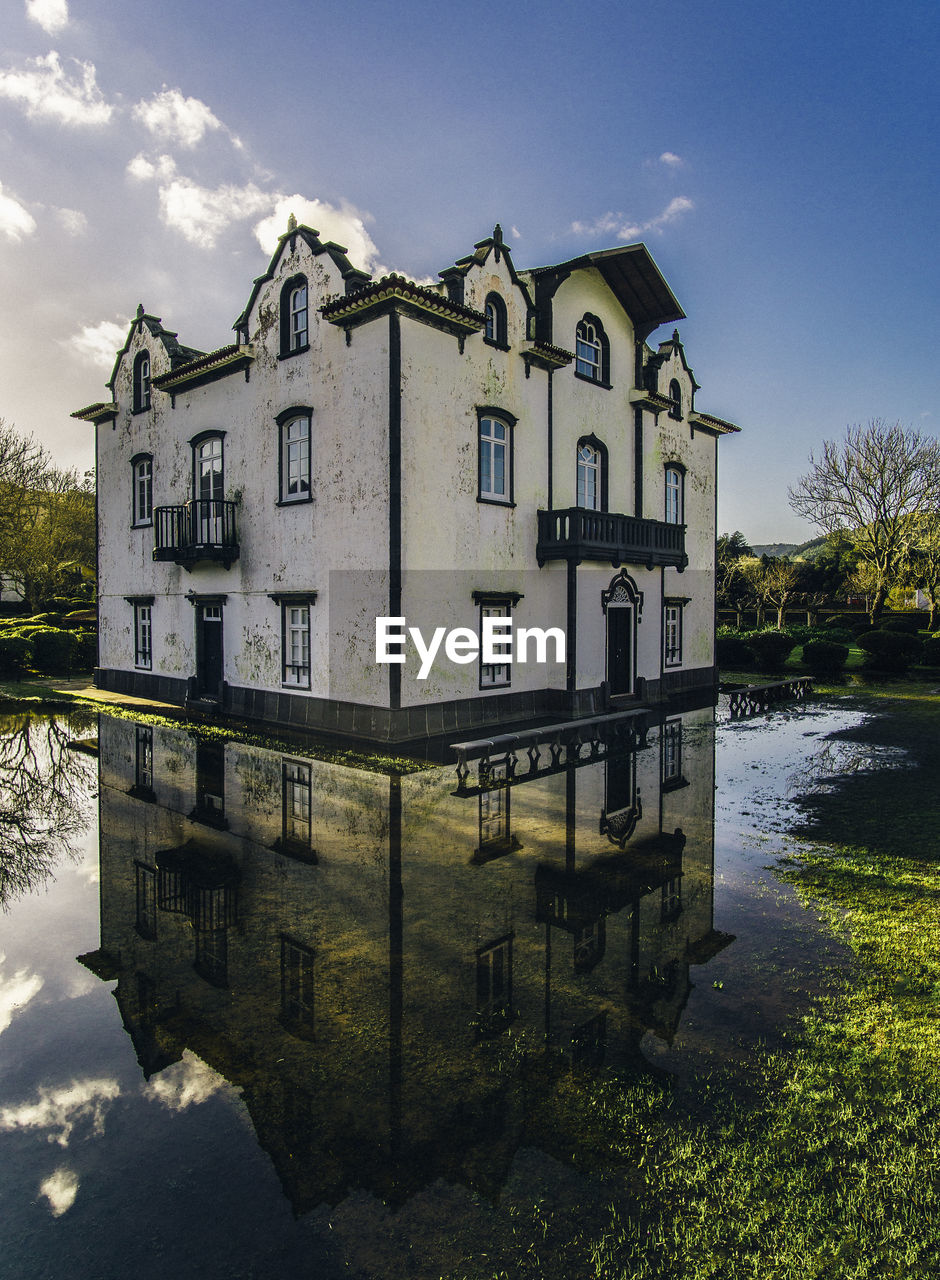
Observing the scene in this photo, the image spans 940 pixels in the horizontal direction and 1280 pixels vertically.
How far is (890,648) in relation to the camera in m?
30.5

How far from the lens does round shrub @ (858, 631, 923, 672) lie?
1190 inches

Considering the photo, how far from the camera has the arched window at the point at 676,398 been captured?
23078 millimetres

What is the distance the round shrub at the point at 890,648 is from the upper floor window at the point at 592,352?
18.5 metres

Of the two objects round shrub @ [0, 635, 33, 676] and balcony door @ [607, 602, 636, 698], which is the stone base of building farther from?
round shrub @ [0, 635, 33, 676]

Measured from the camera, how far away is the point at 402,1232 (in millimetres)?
3266

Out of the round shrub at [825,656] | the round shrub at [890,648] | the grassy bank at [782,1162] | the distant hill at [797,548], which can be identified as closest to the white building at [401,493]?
the round shrub at [825,656]

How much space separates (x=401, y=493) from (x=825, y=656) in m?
22.1

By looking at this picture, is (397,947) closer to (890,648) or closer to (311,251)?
(311,251)

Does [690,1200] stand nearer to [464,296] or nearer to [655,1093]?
[655,1093]

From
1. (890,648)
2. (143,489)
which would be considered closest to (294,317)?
(143,489)

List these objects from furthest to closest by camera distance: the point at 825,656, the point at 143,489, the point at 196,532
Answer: the point at 825,656
the point at 143,489
the point at 196,532

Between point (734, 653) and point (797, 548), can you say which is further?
point (797, 548)

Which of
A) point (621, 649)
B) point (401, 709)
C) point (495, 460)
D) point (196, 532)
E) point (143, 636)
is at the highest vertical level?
point (495, 460)

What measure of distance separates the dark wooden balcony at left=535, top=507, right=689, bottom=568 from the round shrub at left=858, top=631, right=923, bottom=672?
14866 mm
